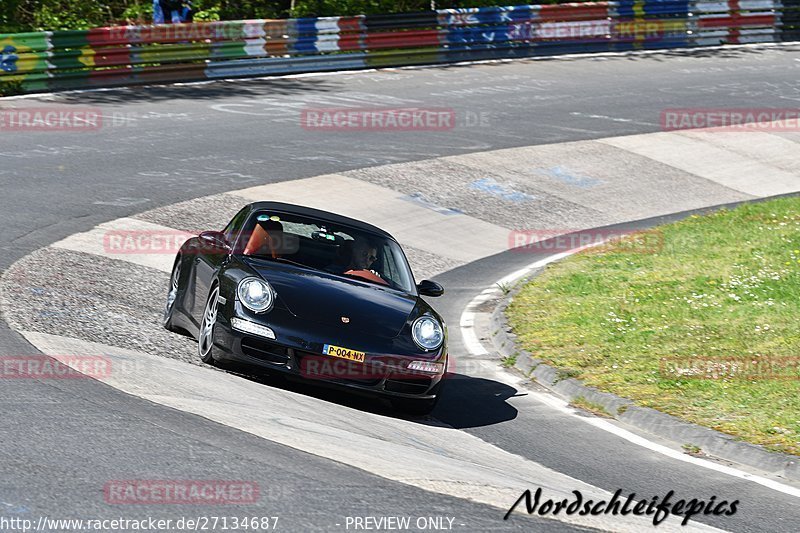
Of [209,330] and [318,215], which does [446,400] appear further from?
[209,330]

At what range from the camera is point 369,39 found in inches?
1057

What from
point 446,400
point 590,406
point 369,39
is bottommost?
point 590,406

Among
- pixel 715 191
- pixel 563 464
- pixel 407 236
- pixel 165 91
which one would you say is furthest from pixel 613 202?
pixel 563 464

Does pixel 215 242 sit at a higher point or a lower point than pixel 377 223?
higher

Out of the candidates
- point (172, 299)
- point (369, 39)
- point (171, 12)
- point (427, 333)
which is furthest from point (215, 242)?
point (369, 39)

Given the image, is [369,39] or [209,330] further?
[369,39]

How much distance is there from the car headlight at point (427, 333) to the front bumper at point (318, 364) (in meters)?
0.20

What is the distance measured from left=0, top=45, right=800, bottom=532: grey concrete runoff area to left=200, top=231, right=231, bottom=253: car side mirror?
2.83 feet

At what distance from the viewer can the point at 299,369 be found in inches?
332

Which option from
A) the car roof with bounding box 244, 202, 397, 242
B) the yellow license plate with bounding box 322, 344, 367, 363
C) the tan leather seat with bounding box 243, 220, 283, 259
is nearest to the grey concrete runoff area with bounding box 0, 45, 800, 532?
the yellow license plate with bounding box 322, 344, 367, 363

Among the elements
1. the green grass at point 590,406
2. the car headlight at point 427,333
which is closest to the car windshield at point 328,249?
the car headlight at point 427,333

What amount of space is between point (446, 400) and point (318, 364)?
5.87 ft

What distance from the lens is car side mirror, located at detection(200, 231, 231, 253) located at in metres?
9.85

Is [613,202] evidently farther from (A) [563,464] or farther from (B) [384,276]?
(A) [563,464]
